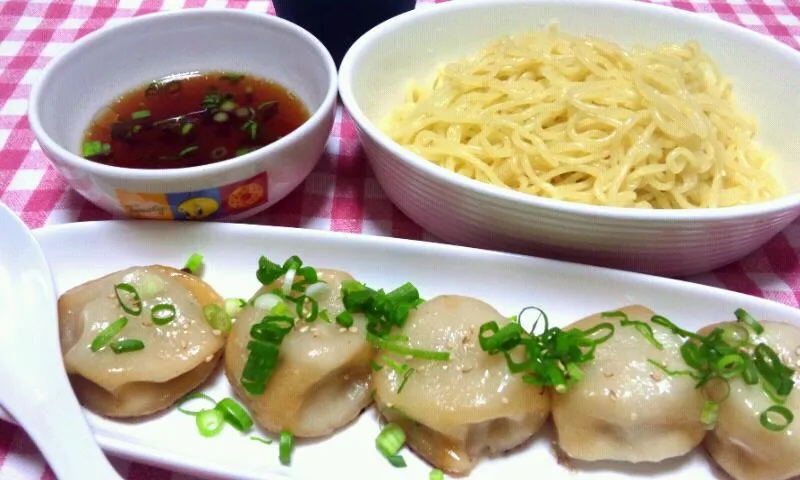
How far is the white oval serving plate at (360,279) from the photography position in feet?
4.87

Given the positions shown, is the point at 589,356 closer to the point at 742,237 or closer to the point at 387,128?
the point at 742,237

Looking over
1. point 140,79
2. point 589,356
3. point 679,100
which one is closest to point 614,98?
point 679,100

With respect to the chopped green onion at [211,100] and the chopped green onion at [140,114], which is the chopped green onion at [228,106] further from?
the chopped green onion at [140,114]

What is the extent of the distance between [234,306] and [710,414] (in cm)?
121

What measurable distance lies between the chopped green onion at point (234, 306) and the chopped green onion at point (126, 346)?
0.24m

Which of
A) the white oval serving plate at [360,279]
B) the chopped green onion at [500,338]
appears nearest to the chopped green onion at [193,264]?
the white oval serving plate at [360,279]

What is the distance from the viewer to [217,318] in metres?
1.66

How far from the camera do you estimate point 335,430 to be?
1554mm

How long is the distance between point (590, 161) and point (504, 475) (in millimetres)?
1039

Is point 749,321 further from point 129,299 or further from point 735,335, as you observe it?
point 129,299

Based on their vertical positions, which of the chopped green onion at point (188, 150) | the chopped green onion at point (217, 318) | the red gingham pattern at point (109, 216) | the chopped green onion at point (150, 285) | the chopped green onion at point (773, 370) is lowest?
the red gingham pattern at point (109, 216)

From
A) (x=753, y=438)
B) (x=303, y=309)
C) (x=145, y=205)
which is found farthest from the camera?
(x=145, y=205)

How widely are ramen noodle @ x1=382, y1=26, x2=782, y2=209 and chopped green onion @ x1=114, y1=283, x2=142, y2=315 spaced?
0.97 metres

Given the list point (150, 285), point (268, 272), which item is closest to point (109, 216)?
point (150, 285)
